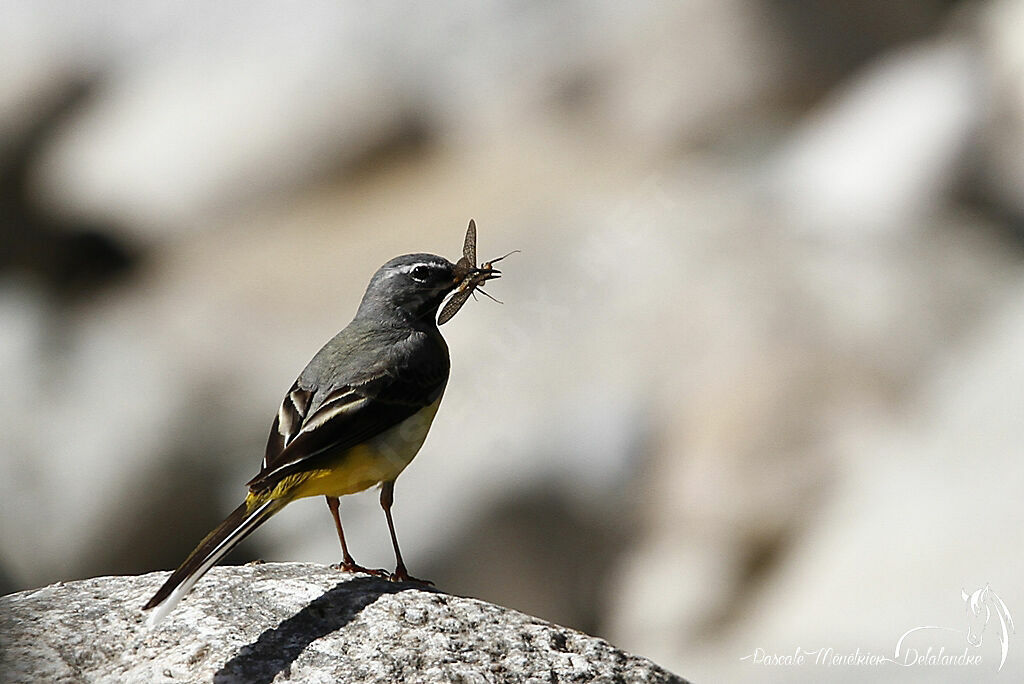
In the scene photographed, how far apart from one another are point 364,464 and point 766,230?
9.39 metres

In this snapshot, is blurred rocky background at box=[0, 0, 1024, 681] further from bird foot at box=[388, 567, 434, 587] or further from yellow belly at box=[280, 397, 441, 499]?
yellow belly at box=[280, 397, 441, 499]

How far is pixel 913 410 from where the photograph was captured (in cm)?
1239

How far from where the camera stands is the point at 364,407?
5902 millimetres

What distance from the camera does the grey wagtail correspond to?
5.41 metres

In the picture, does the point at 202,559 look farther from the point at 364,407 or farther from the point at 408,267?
the point at 408,267

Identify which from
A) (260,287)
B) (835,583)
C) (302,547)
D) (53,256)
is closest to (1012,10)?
(835,583)

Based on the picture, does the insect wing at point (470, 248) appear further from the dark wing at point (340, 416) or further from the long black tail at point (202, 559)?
the long black tail at point (202, 559)

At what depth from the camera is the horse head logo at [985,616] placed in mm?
9586

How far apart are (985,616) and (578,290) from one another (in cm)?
598

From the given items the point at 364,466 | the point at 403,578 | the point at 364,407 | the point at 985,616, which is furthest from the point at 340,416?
the point at 985,616

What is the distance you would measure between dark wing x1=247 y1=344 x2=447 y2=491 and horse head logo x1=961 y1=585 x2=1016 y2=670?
569cm

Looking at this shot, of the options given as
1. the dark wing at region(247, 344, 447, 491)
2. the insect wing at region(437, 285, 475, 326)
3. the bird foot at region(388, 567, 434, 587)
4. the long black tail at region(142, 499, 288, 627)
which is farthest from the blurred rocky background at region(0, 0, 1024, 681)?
the long black tail at region(142, 499, 288, 627)

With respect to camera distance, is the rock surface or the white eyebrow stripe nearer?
the rock surface

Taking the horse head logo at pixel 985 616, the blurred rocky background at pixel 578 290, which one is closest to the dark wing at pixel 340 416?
the blurred rocky background at pixel 578 290
